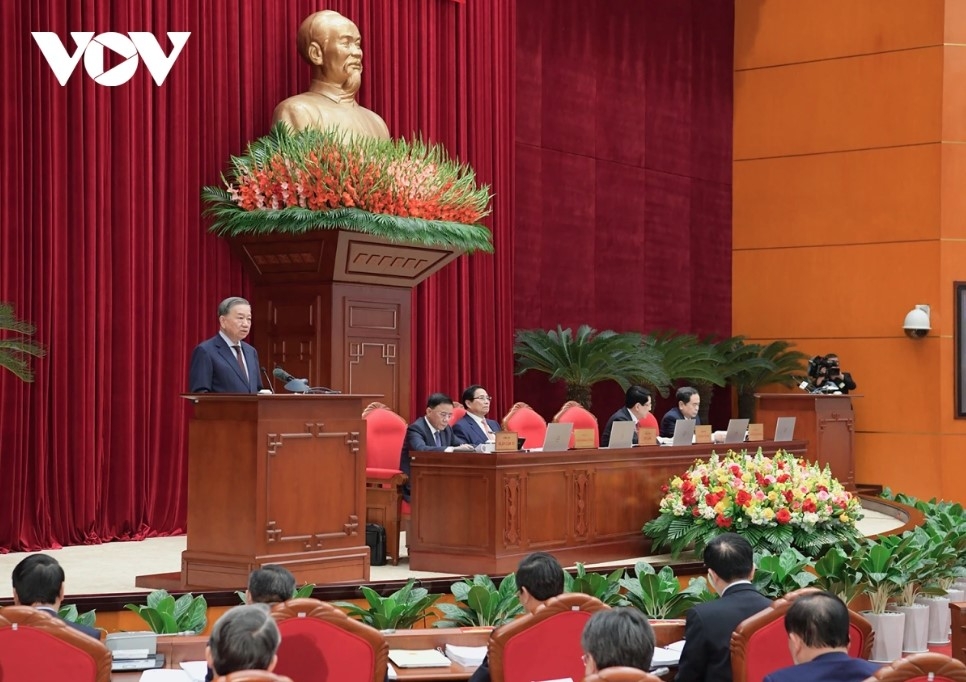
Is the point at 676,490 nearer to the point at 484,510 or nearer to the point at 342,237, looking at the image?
the point at 484,510

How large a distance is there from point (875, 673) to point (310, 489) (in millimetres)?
3623

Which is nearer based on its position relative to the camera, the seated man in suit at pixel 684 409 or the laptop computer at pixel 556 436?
the laptop computer at pixel 556 436

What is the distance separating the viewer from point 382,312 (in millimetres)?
9453

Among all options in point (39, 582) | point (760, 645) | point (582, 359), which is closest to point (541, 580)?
point (760, 645)

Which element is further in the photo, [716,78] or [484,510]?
[716,78]

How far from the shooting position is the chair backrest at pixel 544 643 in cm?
335

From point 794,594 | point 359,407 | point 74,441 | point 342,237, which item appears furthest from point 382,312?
point 794,594

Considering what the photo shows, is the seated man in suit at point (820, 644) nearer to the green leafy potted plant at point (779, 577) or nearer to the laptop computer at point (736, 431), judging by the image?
the green leafy potted plant at point (779, 577)

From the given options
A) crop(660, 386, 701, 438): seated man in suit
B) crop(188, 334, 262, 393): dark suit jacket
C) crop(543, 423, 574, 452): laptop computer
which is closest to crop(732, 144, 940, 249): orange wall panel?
crop(660, 386, 701, 438): seated man in suit

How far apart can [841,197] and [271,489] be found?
914cm

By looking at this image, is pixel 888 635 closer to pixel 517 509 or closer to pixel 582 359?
pixel 517 509

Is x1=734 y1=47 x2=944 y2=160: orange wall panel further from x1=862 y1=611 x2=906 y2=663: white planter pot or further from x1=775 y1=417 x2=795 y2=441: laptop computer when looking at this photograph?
x1=862 y1=611 x2=906 y2=663: white planter pot

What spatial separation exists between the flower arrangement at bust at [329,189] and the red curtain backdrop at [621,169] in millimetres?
3138

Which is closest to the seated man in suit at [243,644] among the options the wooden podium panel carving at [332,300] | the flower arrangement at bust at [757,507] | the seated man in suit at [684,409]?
the flower arrangement at bust at [757,507]
